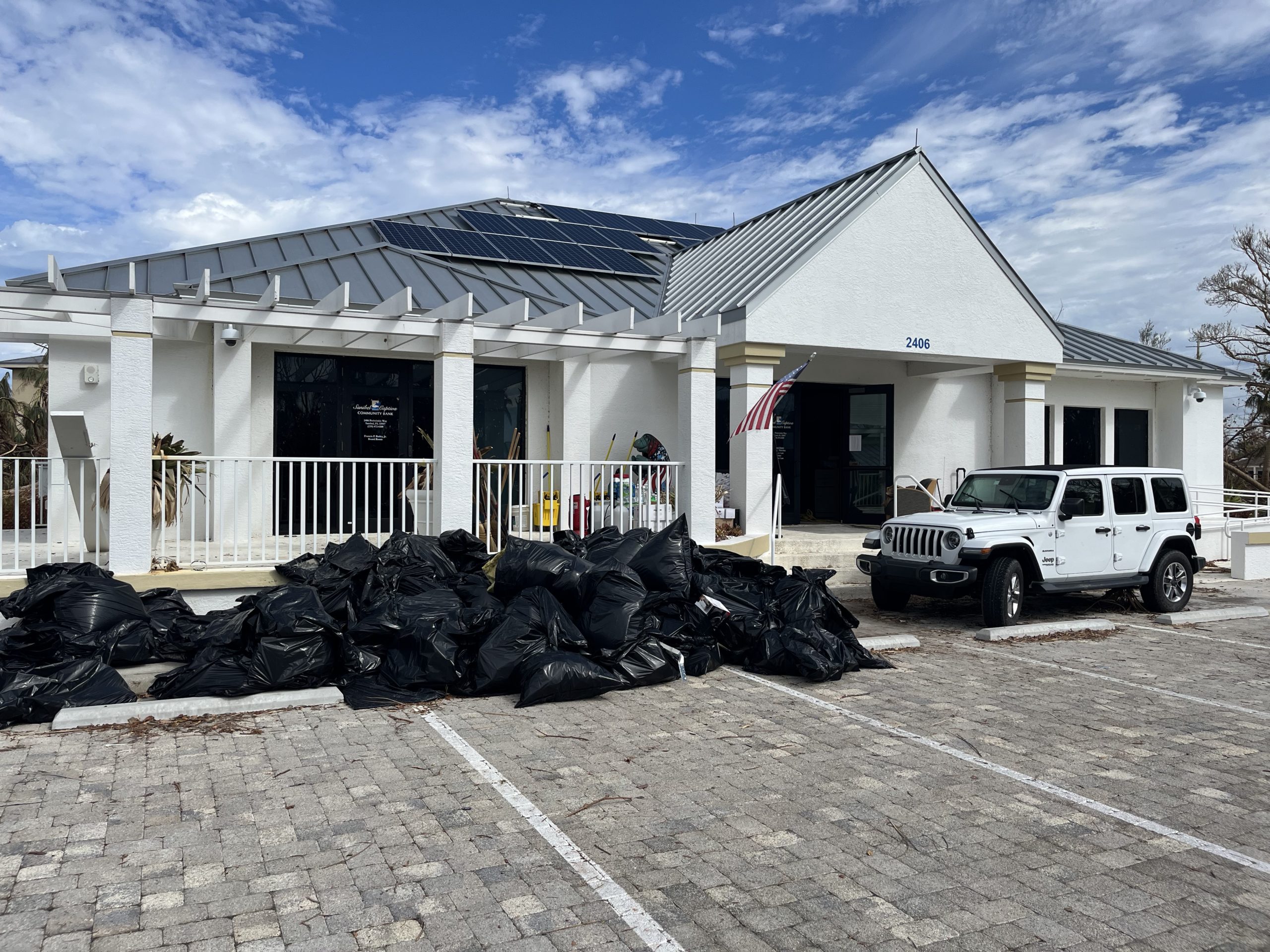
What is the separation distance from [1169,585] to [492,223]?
14.3 meters

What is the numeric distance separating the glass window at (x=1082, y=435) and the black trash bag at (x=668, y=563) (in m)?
12.9

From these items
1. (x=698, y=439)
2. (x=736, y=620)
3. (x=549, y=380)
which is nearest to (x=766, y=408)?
(x=698, y=439)

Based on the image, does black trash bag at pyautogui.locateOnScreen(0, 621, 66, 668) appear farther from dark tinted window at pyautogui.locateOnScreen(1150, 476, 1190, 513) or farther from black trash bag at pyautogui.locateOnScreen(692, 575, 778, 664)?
dark tinted window at pyautogui.locateOnScreen(1150, 476, 1190, 513)

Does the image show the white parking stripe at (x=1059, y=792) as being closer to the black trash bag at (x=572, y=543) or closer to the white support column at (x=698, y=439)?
the black trash bag at (x=572, y=543)

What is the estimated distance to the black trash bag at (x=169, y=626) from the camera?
7457mm

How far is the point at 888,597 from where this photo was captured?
11.2 m

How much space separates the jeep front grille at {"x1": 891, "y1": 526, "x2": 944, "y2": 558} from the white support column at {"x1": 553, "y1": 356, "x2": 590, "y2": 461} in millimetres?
5022

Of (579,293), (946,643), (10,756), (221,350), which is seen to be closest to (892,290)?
(579,293)

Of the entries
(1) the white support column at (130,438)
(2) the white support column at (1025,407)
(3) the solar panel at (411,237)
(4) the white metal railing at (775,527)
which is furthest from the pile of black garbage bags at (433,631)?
(3) the solar panel at (411,237)

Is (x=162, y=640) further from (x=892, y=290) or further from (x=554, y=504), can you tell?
(x=892, y=290)

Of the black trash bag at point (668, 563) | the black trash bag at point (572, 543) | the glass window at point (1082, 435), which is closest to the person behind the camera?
the black trash bag at point (668, 563)

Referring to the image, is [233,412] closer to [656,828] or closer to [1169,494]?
[656,828]

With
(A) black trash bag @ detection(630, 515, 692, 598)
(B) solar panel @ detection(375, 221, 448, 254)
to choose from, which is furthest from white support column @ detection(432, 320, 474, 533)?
(B) solar panel @ detection(375, 221, 448, 254)

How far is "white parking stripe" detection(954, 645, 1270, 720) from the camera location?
6832mm
